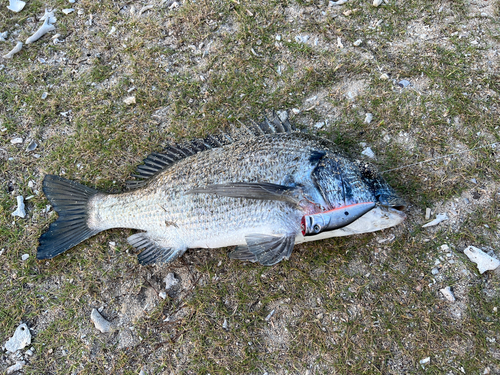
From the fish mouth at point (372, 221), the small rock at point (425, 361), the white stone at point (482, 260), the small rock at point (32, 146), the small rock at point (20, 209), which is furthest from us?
the small rock at point (32, 146)

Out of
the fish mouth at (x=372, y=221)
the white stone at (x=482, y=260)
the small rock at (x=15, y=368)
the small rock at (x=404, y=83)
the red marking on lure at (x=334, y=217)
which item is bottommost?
the small rock at (x=15, y=368)

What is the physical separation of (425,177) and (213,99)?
8.79 feet

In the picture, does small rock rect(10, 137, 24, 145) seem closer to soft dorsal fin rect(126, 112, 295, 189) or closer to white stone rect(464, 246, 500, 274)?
soft dorsal fin rect(126, 112, 295, 189)

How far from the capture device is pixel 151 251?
12.3ft

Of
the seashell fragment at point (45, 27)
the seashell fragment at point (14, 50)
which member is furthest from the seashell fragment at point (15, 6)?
the seashell fragment at point (14, 50)

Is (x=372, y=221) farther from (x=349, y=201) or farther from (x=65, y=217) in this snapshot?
(x=65, y=217)

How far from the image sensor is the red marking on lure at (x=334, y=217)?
3.20 metres

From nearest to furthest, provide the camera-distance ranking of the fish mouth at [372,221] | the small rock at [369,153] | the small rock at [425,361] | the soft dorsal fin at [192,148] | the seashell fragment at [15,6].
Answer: the fish mouth at [372,221] < the small rock at [425,361] < the soft dorsal fin at [192,148] < the small rock at [369,153] < the seashell fragment at [15,6]

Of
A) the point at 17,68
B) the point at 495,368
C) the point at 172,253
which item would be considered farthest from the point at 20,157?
the point at 495,368

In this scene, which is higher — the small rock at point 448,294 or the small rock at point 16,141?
the small rock at point 16,141

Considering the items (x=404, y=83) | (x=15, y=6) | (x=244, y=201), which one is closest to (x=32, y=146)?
(x=15, y=6)

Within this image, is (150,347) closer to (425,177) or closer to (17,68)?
(425,177)

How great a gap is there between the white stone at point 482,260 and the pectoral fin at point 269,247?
1936mm

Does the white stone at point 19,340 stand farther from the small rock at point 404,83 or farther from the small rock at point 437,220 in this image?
the small rock at point 404,83
